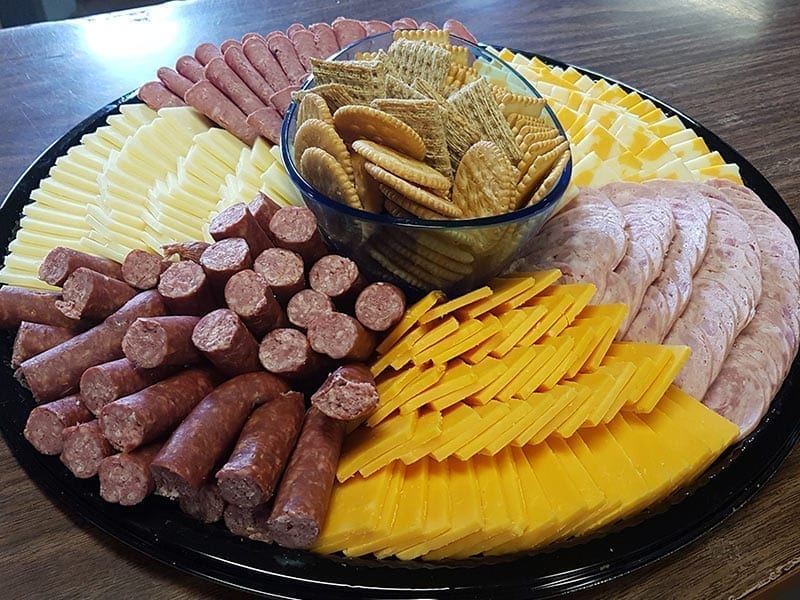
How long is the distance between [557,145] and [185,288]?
32.5 inches

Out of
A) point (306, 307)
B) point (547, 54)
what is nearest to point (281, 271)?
point (306, 307)

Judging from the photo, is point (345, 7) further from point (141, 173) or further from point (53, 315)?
point (53, 315)

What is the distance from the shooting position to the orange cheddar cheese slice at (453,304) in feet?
4.63

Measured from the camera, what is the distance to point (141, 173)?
1.86 m

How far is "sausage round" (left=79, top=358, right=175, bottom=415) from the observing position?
4.20ft

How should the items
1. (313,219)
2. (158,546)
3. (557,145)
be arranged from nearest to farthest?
1. (158,546)
2. (313,219)
3. (557,145)

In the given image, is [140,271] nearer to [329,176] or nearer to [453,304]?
[329,176]

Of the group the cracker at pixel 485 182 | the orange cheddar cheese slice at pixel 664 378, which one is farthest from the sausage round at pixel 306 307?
the orange cheddar cheese slice at pixel 664 378

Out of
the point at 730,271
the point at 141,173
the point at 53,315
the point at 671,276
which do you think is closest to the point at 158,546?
the point at 53,315

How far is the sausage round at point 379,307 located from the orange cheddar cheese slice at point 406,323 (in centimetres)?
1

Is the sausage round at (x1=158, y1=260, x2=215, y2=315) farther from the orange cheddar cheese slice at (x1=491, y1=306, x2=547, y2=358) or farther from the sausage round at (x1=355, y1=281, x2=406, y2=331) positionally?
the orange cheddar cheese slice at (x1=491, y1=306, x2=547, y2=358)

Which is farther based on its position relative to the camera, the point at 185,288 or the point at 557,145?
the point at 557,145

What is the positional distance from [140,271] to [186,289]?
0.16 meters

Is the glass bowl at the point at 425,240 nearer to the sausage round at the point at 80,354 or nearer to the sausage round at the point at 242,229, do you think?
the sausage round at the point at 242,229
